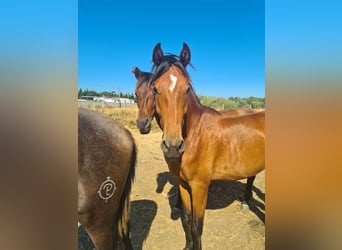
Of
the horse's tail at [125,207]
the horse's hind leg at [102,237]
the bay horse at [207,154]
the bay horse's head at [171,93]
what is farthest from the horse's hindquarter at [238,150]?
the horse's hind leg at [102,237]

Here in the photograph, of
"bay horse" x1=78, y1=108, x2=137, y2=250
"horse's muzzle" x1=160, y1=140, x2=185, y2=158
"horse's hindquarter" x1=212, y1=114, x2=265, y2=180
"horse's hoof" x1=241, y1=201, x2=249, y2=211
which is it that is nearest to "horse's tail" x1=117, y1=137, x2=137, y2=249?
"bay horse" x1=78, y1=108, x2=137, y2=250

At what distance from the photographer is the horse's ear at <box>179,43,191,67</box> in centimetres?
129

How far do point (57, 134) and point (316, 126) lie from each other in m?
0.63

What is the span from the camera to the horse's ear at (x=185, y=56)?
129 centimetres

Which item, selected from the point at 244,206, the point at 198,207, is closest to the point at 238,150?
the point at 198,207

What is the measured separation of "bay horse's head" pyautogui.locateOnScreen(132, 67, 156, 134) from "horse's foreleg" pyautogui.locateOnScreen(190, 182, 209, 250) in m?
0.53

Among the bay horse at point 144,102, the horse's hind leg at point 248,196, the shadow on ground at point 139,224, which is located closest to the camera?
the bay horse at point 144,102

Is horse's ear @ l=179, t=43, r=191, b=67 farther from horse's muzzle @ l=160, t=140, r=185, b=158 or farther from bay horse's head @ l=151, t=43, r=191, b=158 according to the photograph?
horse's muzzle @ l=160, t=140, r=185, b=158

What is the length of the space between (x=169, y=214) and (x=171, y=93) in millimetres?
1254

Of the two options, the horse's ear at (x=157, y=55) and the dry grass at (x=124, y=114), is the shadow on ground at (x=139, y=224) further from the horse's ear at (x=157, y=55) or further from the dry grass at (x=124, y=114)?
the horse's ear at (x=157, y=55)

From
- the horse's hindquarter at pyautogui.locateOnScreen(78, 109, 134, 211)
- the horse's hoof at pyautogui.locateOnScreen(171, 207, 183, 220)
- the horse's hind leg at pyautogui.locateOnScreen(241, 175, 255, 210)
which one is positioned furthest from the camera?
the horse's hind leg at pyautogui.locateOnScreen(241, 175, 255, 210)

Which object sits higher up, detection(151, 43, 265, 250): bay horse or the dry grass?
the dry grass

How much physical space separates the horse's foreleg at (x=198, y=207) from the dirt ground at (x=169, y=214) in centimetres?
16

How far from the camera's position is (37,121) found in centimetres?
53
